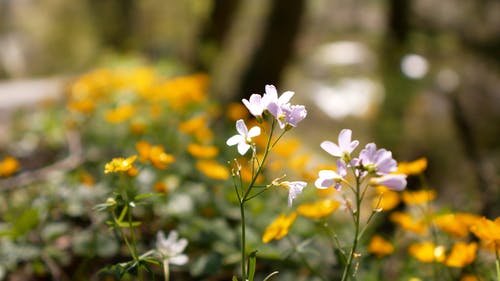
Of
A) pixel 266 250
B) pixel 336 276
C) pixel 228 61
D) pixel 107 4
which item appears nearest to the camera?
pixel 266 250

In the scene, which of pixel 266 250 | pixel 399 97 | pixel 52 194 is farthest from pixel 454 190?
pixel 52 194

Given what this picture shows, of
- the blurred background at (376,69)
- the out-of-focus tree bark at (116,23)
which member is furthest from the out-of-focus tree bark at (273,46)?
the out-of-focus tree bark at (116,23)

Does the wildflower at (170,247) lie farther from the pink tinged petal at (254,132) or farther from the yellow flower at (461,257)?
the yellow flower at (461,257)

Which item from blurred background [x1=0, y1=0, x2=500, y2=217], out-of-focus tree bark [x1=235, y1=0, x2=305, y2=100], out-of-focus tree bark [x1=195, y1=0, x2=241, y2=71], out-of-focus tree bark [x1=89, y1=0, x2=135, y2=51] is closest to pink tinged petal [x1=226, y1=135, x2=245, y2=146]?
blurred background [x1=0, y1=0, x2=500, y2=217]

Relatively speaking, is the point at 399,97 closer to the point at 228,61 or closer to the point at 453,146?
the point at 453,146

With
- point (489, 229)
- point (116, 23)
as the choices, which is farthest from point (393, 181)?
point (116, 23)

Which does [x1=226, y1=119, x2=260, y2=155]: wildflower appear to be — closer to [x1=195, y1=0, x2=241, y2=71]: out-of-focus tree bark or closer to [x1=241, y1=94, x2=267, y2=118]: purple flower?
[x1=241, y1=94, x2=267, y2=118]: purple flower

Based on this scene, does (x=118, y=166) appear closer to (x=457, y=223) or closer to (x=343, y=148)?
(x=343, y=148)
